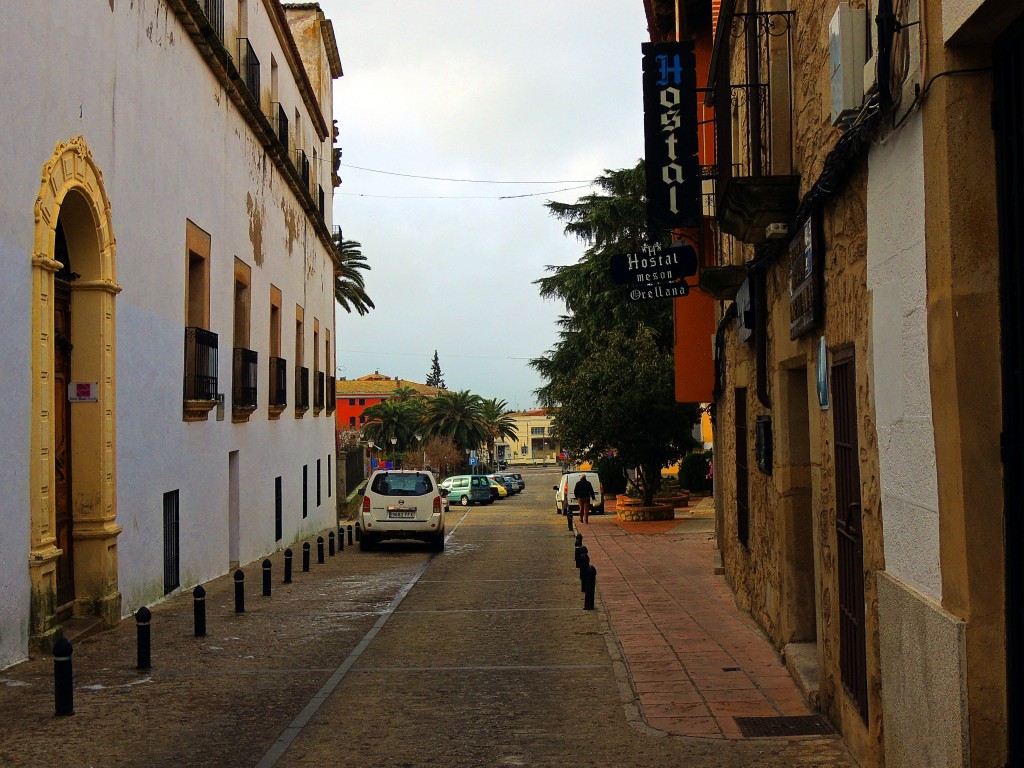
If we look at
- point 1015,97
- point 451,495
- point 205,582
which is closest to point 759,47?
point 1015,97

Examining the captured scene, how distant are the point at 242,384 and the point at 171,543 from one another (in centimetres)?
474

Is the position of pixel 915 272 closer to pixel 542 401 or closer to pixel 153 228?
pixel 153 228

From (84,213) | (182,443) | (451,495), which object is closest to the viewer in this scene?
(84,213)

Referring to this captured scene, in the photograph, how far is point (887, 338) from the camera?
17.1 feet

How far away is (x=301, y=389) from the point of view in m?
26.8

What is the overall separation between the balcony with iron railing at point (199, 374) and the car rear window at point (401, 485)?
636 centimetres

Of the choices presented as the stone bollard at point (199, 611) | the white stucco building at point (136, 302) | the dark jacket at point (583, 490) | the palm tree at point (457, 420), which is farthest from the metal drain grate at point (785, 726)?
the palm tree at point (457, 420)

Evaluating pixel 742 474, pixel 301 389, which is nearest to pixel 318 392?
pixel 301 389

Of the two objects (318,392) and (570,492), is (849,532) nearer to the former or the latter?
(318,392)

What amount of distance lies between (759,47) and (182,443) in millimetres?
9694

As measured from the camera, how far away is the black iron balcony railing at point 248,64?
Result: 63.6 ft

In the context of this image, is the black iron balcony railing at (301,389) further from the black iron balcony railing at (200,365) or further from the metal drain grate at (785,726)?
the metal drain grate at (785,726)

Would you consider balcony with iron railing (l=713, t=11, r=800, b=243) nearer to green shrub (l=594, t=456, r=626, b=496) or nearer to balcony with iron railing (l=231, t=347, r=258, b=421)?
balcony with iron railing (l=231, t=347, r=258, b=421)

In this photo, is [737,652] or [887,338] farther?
[737,652]
